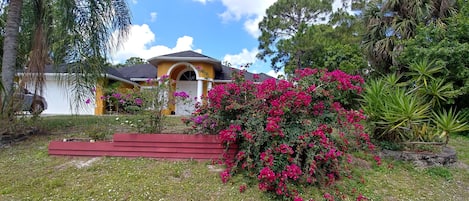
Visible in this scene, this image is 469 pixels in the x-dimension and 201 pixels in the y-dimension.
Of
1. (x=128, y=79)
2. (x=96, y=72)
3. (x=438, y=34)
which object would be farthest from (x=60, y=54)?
(x=438, y=34)

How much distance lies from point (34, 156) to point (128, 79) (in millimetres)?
11143

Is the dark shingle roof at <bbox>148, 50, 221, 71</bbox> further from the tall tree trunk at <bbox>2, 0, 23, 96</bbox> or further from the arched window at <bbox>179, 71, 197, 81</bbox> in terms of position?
the tall tree trunk at <bbox>2, 0, 23, 96</bbox>

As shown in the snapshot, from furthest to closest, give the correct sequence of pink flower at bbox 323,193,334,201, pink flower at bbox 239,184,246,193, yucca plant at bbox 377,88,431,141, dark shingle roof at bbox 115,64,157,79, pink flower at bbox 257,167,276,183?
dark shingle roof at bbox 115,64,157,79 < yucca plant at bbox 377,88,431,141 < pink flower at bbox 239,184,246,193 < pink flower at bbox 323,193,334,201 < pink flower at bbox 257,167,276,183

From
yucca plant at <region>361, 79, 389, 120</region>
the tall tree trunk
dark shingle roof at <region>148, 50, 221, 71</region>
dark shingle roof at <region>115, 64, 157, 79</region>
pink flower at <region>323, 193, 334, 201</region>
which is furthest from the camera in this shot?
dark shingle roof at <region>115, 64, 157, 79</region>

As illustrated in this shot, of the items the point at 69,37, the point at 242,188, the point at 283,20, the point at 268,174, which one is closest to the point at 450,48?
the point at 268,174

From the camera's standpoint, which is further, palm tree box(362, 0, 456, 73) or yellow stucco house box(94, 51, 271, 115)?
yellow stucco house box(94, 51, 271, 115)

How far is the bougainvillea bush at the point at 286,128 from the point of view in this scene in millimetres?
3701

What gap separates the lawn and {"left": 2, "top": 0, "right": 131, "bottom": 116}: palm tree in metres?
1.98

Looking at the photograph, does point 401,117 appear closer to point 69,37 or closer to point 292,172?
point 292,172

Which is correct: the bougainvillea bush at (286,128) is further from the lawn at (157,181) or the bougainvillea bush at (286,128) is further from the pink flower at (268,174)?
the lawn at (157,181)

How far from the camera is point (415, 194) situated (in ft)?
13.1

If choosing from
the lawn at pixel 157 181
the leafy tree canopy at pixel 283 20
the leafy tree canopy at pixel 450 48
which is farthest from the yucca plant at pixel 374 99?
the leafy tree canopy at pixel 283 20

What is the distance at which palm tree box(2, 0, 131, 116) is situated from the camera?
5977 millimetres

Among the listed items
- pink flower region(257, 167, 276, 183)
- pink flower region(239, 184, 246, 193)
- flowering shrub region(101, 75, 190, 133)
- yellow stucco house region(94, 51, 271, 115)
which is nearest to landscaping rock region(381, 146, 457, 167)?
pink flower region(257, 167, 276, 183)
